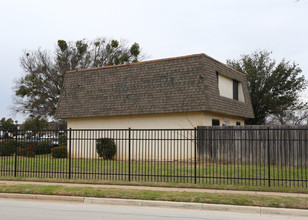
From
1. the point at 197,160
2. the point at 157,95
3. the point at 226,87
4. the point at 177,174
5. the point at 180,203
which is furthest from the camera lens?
the point at 226,87

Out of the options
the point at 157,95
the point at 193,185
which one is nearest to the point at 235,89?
the point at 157,95

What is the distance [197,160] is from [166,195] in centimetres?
931

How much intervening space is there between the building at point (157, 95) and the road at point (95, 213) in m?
11.2

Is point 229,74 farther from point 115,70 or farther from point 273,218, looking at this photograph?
point 273,218

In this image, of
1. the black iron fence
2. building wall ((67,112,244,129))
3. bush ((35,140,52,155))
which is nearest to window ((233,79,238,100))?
building wall ((67,112,244,129))

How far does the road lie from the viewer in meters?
→ 7.82

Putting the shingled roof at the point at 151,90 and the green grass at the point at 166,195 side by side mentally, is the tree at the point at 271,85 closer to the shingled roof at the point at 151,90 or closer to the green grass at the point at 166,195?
the shingled roof at the point at 151,90

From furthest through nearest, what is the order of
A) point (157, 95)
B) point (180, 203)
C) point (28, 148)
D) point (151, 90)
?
point (151, 90) → point (157, 95) → point (28, 148) → point (180, 203)

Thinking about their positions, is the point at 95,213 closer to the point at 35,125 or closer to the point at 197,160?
the point at 197,160

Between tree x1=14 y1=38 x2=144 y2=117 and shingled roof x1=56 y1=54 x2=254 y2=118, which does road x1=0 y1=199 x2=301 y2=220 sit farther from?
tree x1=14 y1=38 x2=144 y2=117

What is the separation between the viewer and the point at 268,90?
114 ft

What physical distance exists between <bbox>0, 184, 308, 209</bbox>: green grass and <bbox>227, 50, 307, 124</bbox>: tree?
26.1 metres

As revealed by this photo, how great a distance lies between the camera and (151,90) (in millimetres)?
21578

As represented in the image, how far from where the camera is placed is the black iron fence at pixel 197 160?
12.0m
